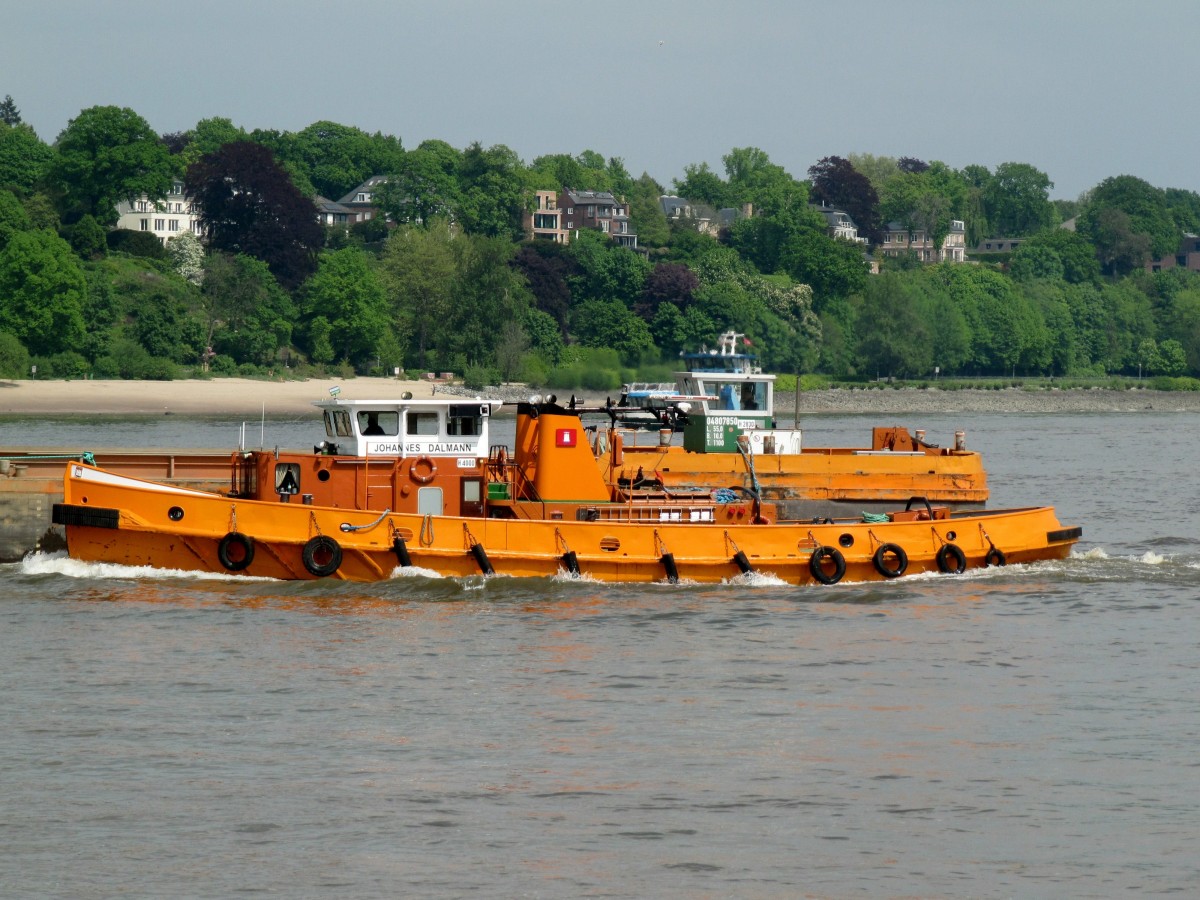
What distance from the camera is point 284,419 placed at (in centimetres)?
8462

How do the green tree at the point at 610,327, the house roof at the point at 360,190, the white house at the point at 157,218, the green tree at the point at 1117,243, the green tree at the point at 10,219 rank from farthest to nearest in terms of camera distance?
the green tree at the point at 1117,243, the house roof at the point at 360,190, the white house at the point at 157,218, the green tree at the point at 610,327, the green tree at the point at 10,219

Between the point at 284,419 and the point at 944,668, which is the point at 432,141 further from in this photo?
the point at 944,668

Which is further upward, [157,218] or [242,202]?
[157,218]

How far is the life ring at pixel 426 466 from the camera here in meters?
26.5

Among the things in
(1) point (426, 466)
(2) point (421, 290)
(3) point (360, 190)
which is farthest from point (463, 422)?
(3) point (360, 190)

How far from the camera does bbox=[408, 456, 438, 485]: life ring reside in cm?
2650

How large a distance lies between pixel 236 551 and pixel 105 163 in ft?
317

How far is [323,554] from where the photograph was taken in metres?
25.3

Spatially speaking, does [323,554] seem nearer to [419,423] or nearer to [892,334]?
[419,423]

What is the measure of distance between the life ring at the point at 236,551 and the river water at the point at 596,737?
30cm

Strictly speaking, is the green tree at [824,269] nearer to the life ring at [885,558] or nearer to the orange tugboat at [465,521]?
the orange tugboat at [465,521]

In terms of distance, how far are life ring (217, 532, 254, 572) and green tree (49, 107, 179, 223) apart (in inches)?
3755

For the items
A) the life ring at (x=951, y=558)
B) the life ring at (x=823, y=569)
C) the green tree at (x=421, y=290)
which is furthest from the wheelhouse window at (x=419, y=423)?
the green tree at (x=421, y=290)

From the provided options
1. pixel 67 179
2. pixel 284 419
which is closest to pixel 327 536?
pixel 284 419
